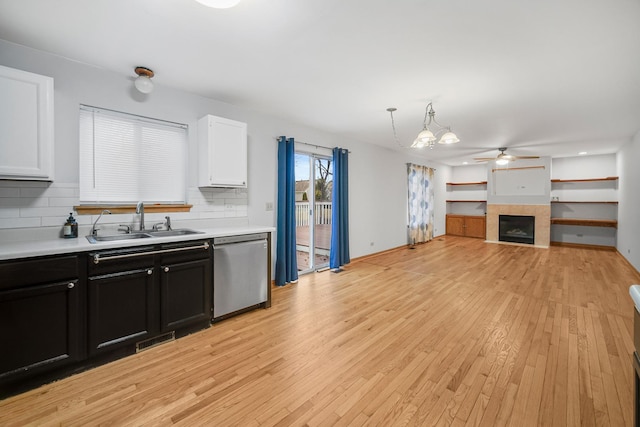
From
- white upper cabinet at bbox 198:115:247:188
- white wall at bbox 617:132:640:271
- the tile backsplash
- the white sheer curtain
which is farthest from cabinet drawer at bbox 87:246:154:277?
white wall at bbox 617:132:640:271

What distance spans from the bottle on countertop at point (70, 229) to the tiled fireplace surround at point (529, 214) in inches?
379

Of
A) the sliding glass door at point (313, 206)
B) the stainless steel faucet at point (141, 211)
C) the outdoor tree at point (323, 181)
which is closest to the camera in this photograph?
the stainless steel faucet at point (141, 211)

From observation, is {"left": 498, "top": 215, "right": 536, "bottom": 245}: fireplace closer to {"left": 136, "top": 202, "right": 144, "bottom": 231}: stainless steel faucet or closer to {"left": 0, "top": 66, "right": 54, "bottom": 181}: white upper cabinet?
{"left": 136, "top": 202, "right": 144, "bottom": 231}: stainless steel faucet

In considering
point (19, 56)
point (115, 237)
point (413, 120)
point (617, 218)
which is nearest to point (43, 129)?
point (19, 56)

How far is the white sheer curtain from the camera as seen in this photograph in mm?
7508

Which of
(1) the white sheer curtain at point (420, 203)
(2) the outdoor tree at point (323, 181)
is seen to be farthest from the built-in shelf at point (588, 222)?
(2) the outdoor tree at point (323, 181)

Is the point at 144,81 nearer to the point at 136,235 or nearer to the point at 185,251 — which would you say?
the point at 136,235

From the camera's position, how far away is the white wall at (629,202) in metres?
4.92

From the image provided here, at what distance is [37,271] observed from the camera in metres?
1.90

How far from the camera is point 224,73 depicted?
2.80 meters

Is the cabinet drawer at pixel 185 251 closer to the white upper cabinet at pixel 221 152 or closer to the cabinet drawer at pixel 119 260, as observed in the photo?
the cabinet drawer at pixel 119 260

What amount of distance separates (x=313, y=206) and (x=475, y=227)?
6924 millimetres

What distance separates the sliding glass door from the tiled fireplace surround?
5.66m

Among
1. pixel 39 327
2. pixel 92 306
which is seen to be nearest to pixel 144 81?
pixel 92 306
